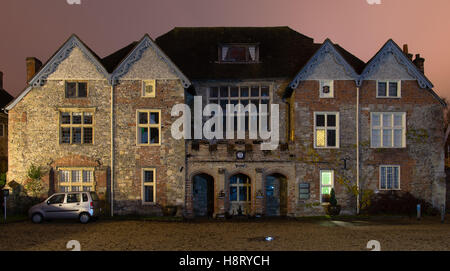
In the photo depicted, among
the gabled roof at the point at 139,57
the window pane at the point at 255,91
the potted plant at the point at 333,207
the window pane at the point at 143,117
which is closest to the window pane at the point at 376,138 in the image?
the potted plant at the point at 333,207

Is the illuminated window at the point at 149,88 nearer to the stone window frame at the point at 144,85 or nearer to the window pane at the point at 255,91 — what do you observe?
the stone window frame at the point at 144,85

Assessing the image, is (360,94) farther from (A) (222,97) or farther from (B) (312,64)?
(A) (222,97)

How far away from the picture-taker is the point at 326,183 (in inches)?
947

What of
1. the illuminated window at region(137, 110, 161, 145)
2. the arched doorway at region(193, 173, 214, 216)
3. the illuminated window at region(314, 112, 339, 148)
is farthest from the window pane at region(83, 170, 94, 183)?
the illuminated window at region(314, 112, 339, 148)

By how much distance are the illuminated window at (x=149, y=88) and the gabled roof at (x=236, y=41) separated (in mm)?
3334

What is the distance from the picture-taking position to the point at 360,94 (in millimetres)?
24406

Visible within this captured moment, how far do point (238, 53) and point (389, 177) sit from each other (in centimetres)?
1328

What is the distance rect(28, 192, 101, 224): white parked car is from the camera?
818 inches

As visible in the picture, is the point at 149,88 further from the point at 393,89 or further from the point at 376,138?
the point at 393,89

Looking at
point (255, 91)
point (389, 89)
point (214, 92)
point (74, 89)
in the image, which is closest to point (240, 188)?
point (255, 91)

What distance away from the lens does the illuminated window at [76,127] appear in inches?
953

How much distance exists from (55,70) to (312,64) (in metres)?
16.2

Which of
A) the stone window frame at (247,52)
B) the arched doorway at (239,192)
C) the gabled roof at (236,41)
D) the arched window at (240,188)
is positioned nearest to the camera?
the arched doorway at (239,192)

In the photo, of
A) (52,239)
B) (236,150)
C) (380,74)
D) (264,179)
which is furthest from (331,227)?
(52,239)
